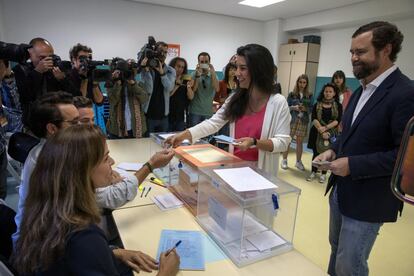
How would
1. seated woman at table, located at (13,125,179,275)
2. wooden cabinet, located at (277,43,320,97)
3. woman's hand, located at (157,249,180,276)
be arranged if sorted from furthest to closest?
wooden cabinet, located at (277,43,320,97)
woman's hand, located at (157,249,180,276)
seated woman at table, located at (13,125,179,275)

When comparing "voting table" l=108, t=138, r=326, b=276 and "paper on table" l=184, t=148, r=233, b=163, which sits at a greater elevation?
"paper on table" l=184, t=148, r=233, b=163

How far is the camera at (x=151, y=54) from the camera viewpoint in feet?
9.61

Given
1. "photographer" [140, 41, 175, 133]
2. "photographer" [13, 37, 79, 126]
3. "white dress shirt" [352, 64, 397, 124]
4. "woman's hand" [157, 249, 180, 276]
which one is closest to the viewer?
"woman's hand" [157, 249, 180, 276]

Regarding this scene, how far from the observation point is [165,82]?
3.17 meters

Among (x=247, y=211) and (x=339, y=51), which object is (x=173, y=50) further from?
(x=247, y=211)

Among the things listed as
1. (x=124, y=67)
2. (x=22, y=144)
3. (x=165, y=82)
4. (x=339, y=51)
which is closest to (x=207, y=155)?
(x=22, y=144)

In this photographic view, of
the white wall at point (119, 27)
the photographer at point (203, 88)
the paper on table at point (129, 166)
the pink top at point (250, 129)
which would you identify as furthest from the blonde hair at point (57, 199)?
the white wall at point (119, 27)

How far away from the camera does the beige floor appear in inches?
78.6

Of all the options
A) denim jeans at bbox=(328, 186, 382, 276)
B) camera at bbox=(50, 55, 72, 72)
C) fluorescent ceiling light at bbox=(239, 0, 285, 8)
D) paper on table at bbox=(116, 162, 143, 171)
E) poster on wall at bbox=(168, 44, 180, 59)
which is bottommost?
denim jeans at bbox=(328, 186, 382, 276)

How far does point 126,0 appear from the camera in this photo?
191 inches

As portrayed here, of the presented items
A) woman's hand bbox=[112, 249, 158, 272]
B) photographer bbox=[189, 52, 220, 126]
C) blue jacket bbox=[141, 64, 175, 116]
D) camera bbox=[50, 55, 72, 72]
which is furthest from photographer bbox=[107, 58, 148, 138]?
woman's hand bbox=[112, 249, 158, 272]

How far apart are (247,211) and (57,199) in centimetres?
72

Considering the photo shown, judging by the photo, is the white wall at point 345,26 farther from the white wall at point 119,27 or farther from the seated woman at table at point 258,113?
the seated woman at table at point 258,113

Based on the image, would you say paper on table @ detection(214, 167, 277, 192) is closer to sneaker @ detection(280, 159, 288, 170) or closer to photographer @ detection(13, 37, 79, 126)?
photographer @ detection(13, 37, 79, 126)
